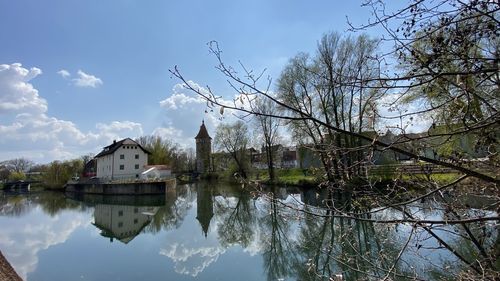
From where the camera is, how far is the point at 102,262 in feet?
38.7

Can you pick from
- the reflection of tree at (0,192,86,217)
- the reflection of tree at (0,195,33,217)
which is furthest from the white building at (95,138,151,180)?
the reflection of tree at (0,195,33,217)

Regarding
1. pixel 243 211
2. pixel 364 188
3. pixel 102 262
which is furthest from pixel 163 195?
pixel 364 188

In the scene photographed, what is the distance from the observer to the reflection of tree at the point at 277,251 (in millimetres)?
9586

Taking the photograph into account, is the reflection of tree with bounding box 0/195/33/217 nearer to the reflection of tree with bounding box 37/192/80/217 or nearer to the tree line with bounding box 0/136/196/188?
the reflection of tree with bounding box 37/192/80/217

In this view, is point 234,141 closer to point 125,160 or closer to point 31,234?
point 125,160

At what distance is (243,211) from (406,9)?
21540mm

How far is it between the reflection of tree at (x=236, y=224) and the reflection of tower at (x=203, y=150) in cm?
4875

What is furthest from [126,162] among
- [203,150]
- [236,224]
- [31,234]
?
[236,224]

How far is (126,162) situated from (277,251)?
43216mm

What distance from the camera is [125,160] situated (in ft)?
167

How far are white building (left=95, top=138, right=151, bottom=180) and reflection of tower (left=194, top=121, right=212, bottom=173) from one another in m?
21.2

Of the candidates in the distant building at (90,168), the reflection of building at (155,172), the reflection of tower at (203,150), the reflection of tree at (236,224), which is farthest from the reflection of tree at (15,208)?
the reflection of tower at (203,150)

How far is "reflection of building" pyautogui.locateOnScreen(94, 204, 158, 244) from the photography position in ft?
58.4

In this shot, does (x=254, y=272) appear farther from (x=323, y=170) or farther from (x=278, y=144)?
(x=278, y=144)
